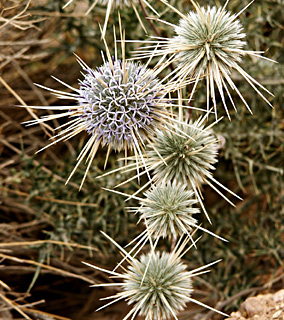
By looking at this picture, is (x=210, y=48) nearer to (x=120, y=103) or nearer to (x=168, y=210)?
(x=120, y=103)

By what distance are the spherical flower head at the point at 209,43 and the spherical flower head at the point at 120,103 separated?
0.11m

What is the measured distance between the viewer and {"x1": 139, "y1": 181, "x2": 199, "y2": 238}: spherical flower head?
1087 millimetres

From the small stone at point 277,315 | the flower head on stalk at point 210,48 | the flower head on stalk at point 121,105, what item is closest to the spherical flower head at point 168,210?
the flower head on stalk at point 121,105

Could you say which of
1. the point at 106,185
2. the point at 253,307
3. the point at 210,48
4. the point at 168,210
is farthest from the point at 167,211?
the point at 106,185

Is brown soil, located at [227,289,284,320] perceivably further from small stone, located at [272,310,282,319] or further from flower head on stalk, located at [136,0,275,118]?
flower head on stalk, located at [136,0,275,118]

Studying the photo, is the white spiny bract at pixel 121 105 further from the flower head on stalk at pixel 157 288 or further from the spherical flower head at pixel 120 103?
the flower head on stalk at pixel 157 288

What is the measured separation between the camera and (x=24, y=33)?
210cm

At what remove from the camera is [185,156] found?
1137 mm

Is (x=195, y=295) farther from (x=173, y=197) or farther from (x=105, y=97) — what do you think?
(x=105, y=97)

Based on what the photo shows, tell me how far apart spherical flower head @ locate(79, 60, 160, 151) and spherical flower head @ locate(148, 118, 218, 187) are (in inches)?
4.0

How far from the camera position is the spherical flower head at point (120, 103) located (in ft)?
3.35

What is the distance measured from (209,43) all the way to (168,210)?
0.42 m

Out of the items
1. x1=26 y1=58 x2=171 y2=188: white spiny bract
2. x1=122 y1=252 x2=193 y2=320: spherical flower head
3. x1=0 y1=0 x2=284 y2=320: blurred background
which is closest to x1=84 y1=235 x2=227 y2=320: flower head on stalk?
x1=122 y1=252 x2=193 y2=320: spherical flower head

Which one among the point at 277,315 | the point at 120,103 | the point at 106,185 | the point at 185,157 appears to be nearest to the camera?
the point at 120,103
